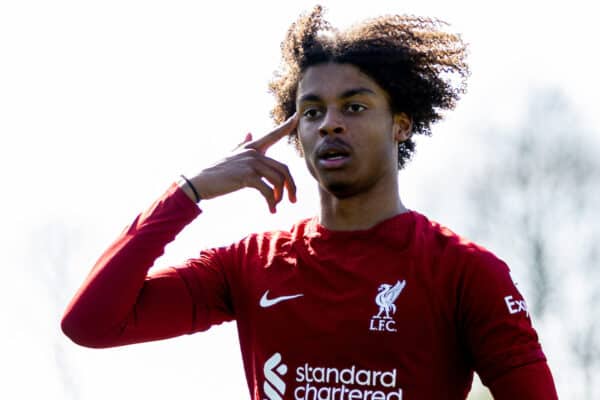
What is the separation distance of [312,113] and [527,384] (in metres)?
1.54

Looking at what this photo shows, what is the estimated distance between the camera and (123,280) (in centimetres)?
479

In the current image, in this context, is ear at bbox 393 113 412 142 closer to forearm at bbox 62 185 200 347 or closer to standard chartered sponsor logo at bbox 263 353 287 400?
forearm at bbox 62 185 200 347

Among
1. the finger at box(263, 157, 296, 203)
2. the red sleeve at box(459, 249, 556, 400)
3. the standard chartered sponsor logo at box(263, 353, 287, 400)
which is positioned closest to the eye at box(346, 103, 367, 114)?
the finger at box(263, 157, 296, 203)

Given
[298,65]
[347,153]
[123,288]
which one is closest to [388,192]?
[347,153]

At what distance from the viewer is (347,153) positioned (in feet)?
16.1

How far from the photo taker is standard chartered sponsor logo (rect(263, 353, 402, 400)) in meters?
4.61

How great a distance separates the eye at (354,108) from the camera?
198 inches

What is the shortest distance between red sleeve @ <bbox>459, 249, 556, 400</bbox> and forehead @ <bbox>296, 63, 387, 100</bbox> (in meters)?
0.97

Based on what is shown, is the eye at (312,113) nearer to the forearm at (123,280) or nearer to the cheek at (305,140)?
the cheek at (305,140)

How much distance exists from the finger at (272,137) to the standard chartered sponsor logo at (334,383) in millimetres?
923

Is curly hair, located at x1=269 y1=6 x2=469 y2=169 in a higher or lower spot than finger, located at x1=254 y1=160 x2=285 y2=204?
higher

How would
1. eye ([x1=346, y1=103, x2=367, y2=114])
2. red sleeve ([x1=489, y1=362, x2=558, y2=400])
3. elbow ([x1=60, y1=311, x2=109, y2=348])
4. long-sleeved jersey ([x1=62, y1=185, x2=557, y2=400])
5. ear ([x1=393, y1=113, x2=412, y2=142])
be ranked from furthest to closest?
ear ([x1=393, y1=113, x2=412, y2=142])
eye ([x1=346, y1=103, x2=367, y2=114])
elbow ([x1=60, y1=311, x2=109, y2=348])
long-sleeved jersey ([x1=62, y1=185, x2=557, y2=400])
red sleeve ([x1=489, y1=362, x2=558, y2=400])

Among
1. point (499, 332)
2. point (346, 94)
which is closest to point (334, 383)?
point (499, 332)

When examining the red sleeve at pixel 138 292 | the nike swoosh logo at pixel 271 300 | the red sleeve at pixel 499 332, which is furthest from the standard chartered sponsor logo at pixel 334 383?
the red sleeve at pixel 138 292
